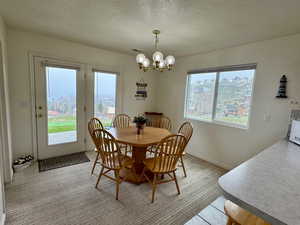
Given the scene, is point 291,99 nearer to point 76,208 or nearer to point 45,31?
point 76,208

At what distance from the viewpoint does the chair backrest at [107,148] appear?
1.93 metres

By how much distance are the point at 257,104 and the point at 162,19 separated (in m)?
2.06

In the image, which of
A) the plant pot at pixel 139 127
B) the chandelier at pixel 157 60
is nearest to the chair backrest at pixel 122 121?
the plant pot at pixel 139 127

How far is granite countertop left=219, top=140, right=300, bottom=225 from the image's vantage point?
0.68 metres

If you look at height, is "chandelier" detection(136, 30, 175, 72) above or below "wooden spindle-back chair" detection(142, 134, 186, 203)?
above

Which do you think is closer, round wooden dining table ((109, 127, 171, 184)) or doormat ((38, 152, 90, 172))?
round wooden dining table ((109, 127, 171, 184))

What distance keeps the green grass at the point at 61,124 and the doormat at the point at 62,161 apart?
554mm

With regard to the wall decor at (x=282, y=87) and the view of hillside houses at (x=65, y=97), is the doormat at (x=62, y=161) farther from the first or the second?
the wall decor at (x=282, y=87)

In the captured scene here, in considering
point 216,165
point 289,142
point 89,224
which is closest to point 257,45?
point 289,142

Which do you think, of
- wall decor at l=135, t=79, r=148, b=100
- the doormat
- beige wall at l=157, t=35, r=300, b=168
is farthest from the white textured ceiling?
the doormat

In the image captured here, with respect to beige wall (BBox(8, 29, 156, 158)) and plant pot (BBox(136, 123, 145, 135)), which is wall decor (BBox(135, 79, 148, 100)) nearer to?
beige wall (BBox(8, 29, 156, 158))

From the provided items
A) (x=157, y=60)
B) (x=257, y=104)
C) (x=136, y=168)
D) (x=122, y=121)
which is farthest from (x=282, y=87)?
(x=122, y=121)

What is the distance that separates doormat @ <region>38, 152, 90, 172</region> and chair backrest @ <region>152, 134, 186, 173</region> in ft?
5.71

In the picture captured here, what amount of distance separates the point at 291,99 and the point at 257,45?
100cm
